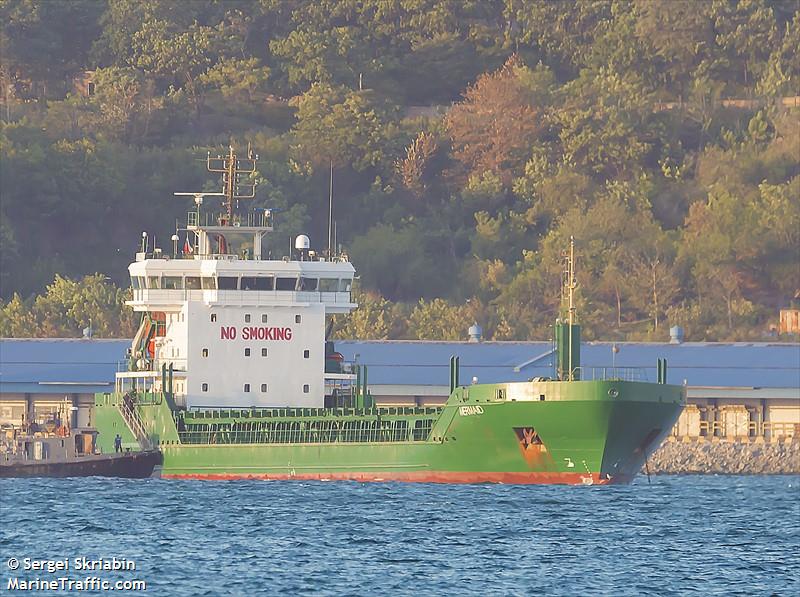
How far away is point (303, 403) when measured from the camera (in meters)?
76.4

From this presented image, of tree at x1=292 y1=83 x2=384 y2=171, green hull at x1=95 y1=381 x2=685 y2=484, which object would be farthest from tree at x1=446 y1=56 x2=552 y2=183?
green hull at x1=95 y1=381 x2=685 y2=484

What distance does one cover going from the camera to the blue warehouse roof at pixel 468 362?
8431 cm

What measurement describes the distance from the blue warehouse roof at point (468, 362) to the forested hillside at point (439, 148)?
1785 cm

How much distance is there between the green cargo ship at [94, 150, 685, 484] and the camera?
225 ft

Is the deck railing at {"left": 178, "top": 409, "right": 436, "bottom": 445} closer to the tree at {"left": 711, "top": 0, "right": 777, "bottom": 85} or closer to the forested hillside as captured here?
the forested hillside

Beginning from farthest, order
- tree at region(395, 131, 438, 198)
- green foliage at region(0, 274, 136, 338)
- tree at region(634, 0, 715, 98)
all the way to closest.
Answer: tree at region(634, 0, 715, 98), tree at region(395, 131, 438, 198), green foliage at region(0, 274, 136, 338)

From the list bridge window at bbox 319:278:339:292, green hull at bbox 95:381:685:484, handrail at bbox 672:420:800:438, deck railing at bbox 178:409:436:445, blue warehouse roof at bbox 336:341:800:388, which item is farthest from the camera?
blue warehouse roof at bbox 336:341:800:388

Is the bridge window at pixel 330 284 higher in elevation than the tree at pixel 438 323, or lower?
lower

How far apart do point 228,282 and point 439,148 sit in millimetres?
60776

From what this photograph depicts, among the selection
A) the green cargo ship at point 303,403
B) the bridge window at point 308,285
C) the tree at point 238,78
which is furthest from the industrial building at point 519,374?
the tree at point 238,78

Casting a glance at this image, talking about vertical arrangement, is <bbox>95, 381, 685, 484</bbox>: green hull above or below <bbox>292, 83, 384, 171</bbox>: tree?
below

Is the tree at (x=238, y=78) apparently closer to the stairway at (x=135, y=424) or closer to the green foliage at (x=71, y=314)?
the green foliage at (x=71, y=314)

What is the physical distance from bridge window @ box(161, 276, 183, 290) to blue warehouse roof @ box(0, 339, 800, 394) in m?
8.21

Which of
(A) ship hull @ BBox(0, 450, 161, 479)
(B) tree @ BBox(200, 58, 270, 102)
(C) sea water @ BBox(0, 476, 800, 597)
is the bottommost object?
(C) sea water @ BBox(0, 476, 800, 597)
